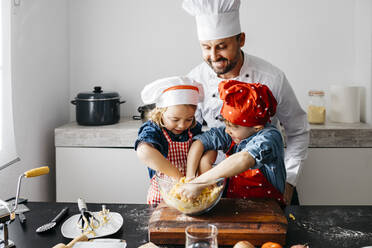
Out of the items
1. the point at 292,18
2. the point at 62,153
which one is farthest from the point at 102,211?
the point at 292,18

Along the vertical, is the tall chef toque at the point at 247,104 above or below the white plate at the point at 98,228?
above

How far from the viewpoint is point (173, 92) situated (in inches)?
65.1

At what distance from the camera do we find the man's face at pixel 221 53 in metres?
1.81

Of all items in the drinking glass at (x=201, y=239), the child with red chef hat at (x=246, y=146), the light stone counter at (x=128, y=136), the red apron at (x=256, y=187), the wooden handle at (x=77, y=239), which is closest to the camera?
the drinking glass at (x=201, y=239)

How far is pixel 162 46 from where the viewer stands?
3.07m

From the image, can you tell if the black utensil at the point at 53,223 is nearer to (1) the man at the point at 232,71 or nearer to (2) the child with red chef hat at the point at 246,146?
(2) the child with red chef hat at the point at 246,146

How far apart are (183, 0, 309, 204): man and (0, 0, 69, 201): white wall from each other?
1.03 meters

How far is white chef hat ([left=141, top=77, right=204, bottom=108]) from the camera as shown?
5.41ft

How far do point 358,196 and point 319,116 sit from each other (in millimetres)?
602

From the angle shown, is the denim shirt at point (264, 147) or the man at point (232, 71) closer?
the denim shirt at point (264, 147)

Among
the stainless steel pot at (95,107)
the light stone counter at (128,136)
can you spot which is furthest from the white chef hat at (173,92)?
the stainless steel pot at (95,107)

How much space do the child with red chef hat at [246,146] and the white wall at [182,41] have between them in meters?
1.44

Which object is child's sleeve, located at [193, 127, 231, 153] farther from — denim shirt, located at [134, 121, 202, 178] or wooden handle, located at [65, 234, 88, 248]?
wooden handle, located at [65, 234, 88, 248]

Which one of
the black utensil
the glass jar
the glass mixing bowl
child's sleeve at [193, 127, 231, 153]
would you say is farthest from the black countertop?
the glass jar
